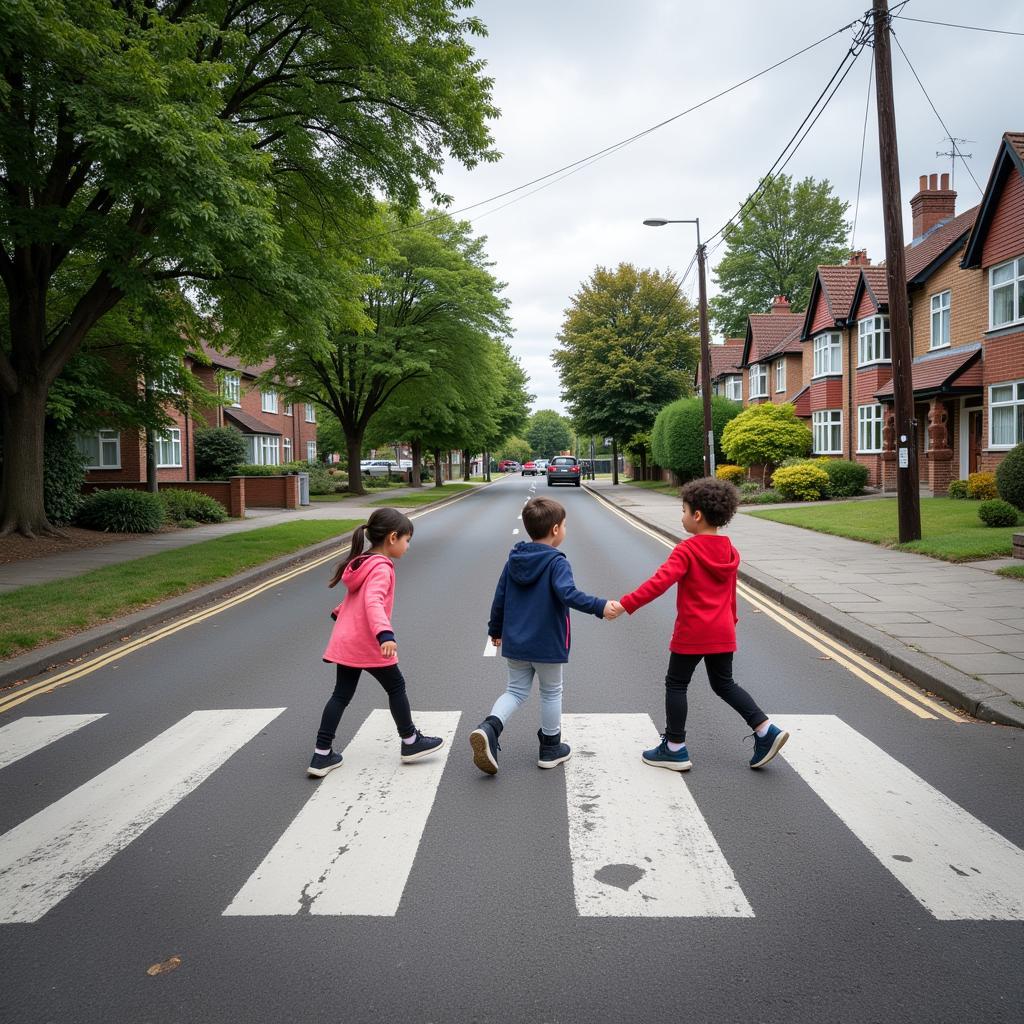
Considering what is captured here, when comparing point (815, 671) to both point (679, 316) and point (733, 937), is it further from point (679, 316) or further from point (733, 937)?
point (679, 316)

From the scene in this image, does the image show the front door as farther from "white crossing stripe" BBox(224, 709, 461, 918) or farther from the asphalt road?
"white crossing stripe" BBox(224, 709, 461, 918)

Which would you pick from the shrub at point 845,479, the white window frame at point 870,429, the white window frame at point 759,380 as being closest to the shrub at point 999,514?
the shrub at point 845,479

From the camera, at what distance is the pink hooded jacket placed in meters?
4.59

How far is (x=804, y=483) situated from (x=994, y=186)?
33.2 feet

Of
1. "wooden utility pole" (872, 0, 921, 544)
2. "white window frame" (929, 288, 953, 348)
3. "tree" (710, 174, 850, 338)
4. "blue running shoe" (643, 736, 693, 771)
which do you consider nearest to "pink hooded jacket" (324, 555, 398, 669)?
"blue running shoe" (643, 736, 693, 771)

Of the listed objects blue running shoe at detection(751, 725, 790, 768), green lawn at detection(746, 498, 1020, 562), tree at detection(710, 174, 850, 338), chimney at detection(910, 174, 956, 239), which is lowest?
blue running shoe at detection(751, 725, 790, 768)

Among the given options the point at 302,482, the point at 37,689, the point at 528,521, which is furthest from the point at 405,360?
the point at 528,521

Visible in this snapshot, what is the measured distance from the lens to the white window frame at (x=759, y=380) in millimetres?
45406

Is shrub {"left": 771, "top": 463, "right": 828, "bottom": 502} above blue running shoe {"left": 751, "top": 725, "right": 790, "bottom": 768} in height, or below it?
above

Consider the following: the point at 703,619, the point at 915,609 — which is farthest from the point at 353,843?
the point at 915,609

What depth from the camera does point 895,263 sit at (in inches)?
547

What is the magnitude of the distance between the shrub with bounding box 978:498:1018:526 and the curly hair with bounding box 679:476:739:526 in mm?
13199

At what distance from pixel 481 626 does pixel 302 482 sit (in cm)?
2303

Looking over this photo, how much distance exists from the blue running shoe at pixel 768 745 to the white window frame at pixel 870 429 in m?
28.9
